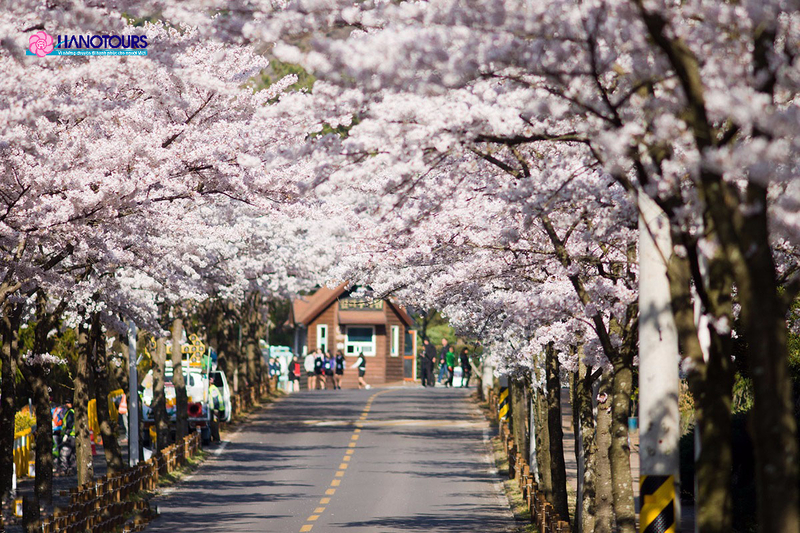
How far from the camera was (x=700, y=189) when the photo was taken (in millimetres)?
6969

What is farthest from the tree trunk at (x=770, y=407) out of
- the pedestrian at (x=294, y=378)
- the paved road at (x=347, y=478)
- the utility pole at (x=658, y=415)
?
the pedestrian at (x=294, y=378)

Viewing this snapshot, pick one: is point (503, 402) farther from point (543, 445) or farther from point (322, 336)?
point (322, 336)

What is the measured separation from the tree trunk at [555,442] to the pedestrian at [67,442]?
571 inches

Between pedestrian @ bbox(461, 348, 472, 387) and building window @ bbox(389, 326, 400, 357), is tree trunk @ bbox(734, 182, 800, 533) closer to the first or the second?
pedestrian @ bbox(461, 348, 472, 387)

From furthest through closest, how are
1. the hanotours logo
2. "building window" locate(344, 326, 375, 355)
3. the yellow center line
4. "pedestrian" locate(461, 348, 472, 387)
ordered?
"building window" locate(344, 326, 375, 355)
"pedestrian" locate(461, 348, 472, 387)
the yellow center line
the hanotours logo

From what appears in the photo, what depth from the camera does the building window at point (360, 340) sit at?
Answer: 82.4 meters

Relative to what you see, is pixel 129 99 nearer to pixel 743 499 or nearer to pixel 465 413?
pixel 743 499

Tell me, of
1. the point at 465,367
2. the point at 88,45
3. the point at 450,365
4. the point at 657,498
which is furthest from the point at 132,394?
the point at 465,367

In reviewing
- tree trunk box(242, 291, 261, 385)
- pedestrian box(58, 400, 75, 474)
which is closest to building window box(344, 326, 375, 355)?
tree trunk box(242, 291, 261, 385)

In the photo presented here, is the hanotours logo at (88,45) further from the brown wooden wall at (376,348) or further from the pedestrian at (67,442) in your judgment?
the brown wooden wall at (376,348)

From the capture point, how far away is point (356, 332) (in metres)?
82.8

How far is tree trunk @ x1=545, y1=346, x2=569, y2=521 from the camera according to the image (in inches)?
832

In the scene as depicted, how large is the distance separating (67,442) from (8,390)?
14.4m

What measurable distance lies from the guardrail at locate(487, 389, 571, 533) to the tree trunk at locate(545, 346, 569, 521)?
332 mm
